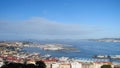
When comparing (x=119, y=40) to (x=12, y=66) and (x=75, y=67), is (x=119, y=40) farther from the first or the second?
(x=12, y=66)

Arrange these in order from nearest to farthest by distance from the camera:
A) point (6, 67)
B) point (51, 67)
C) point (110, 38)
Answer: point (6, 67)
point (51, 67)
point (110, 38)

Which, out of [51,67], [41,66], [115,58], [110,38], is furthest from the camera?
[110,38]

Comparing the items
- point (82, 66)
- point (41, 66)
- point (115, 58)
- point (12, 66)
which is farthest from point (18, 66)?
point (115, 58)

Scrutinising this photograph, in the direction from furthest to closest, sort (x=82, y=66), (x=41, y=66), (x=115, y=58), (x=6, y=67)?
(x=115, y=58), (x=82, y=66), (x=41, y=66), (x=6, y=67)

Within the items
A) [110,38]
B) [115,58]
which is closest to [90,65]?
[115,58]

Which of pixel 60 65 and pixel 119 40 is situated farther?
pixel 119 40

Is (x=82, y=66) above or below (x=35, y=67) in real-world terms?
below

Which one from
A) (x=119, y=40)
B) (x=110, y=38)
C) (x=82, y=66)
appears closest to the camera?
(x=82, y=66)

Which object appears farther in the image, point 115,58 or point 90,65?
point 115,58

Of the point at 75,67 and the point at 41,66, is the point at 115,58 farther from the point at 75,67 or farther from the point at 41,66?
the point at 41,66
